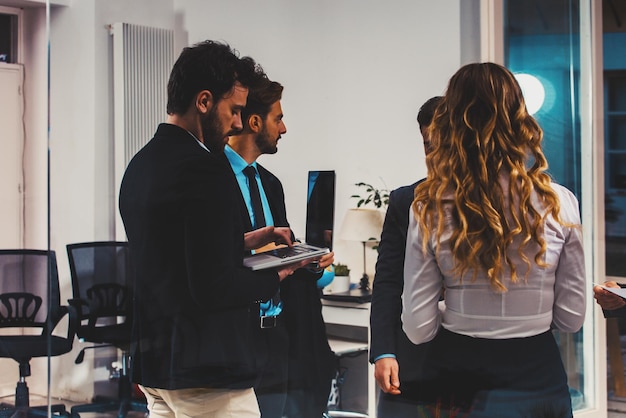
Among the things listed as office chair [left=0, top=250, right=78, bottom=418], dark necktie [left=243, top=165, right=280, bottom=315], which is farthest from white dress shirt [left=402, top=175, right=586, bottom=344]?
office chair [left=0, top=250, right=78, bottom=418]

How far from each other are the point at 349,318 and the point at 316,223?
360 millimetres

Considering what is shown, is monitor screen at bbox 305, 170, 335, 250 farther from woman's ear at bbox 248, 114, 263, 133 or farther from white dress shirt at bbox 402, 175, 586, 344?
white dress shirt at bbox 402, 175, 586, 344

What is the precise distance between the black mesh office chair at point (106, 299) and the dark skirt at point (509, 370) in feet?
3.32

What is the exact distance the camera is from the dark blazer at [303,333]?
2746 mm

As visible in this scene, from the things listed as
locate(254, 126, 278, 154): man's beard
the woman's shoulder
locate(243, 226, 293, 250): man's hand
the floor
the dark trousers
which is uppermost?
locate(254, 126, 278, 154): man's beard

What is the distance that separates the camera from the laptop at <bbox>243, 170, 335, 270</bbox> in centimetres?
268

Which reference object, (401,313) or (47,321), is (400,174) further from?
(47,321)

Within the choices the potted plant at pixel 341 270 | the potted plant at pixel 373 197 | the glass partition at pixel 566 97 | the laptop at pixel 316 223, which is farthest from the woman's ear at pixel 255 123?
the glass partition at pixel 566 97

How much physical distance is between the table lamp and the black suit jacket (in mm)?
480

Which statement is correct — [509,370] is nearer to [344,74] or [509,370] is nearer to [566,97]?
[344,74]

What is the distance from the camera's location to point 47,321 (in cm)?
295

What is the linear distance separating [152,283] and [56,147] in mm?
592

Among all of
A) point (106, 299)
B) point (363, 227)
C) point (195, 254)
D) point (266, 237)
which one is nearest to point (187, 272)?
point (195, 254)

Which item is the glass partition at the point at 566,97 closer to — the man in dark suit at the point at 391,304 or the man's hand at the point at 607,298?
the man's hand at the point at 607,298
